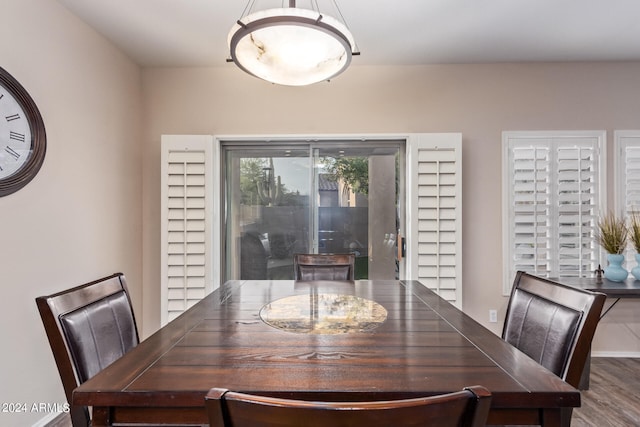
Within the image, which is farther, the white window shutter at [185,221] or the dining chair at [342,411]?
the white window shutter at [185,221]

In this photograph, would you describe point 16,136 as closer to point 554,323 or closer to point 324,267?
Result: point 324,267

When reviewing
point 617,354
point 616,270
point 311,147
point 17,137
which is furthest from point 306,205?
point 617,354

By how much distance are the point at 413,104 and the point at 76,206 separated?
2834 millimetres

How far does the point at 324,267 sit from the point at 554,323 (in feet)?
4.85

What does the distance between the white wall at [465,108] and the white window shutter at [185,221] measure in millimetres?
266

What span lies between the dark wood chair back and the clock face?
8.72ft

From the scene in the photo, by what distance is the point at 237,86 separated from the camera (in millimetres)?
3148

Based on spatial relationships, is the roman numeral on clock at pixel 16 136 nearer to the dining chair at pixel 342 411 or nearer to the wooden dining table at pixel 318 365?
the wooden dining table at pixel 318 365

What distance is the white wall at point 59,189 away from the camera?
1862 mm

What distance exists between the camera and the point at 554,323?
4.24ft

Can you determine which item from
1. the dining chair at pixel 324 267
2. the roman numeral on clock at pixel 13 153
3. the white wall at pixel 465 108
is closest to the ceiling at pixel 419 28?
the white wall at pixel 465 108

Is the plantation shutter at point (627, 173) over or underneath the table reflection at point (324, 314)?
over


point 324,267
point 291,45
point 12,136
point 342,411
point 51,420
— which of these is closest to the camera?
point 342,411

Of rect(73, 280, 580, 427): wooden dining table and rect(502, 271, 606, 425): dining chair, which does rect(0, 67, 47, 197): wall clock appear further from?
rect(502, 271, 606, 425): dining chair
